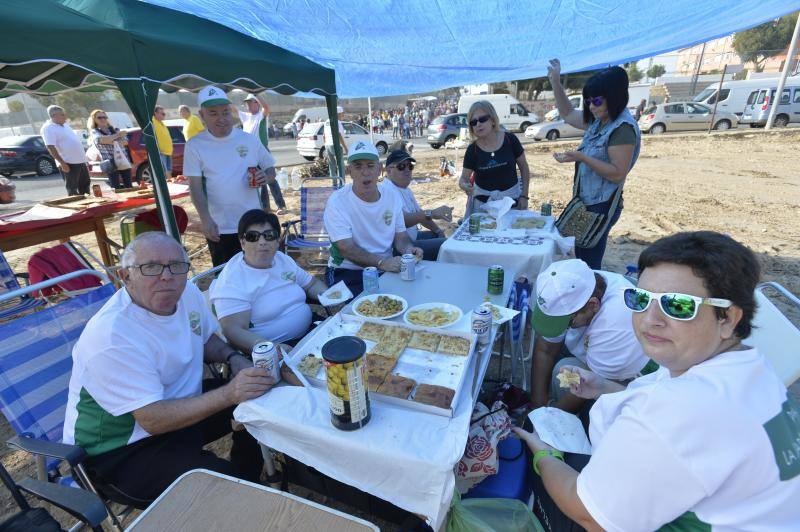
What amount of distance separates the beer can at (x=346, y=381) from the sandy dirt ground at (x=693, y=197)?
111 cm

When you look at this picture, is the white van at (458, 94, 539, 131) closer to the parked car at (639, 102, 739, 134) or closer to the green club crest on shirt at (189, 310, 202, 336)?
the parked car at (639, 102, 739, 134)

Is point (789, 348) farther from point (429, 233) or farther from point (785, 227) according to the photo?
point (785, 227)

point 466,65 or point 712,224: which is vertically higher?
point 466,65

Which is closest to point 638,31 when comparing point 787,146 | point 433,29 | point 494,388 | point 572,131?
point 433,29

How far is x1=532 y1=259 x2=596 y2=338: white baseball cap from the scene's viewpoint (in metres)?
1.79

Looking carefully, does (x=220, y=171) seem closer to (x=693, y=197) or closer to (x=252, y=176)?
(x=252, y=176)

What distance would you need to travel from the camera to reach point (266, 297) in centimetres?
244

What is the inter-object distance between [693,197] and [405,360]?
9.28 m

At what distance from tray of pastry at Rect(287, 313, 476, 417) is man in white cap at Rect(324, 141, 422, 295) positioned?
40.0 inches

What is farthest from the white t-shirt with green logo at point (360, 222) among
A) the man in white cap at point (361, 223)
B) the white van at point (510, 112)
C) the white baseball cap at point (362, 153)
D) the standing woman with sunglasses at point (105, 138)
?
the white van at point (510, 112)

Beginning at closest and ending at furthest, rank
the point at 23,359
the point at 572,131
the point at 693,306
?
the point at 693,306 → the point at 23,359 → the point at 572,131

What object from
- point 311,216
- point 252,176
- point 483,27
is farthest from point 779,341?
point 311,216

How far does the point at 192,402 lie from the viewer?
161cm

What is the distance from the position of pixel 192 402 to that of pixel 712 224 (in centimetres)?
824
